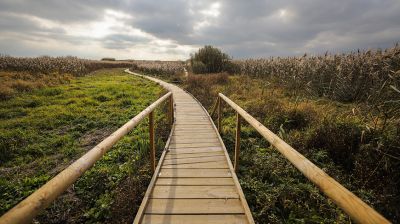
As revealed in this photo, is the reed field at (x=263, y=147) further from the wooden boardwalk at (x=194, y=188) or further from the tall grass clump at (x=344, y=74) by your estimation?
the wooden boardwalk at (x=194, y=188)

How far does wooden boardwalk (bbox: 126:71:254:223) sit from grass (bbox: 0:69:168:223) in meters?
0.41

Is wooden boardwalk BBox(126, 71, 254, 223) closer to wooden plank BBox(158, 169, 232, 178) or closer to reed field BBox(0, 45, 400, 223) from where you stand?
wooden plank BBox(158, 169, 232, 178)

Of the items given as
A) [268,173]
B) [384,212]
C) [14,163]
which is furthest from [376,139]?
[14,163]

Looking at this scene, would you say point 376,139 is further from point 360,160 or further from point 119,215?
point 119,215

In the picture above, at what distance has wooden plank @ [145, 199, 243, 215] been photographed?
338cm

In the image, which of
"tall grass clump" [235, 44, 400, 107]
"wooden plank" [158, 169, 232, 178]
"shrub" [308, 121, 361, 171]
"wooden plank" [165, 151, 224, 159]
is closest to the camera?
"wooden plank" [158, 169, 232, 178]

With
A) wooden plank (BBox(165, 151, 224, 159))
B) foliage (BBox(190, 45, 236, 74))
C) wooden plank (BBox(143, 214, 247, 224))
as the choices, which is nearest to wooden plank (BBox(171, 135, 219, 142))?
wooden plank (BBox(165, 151, 224, 159))

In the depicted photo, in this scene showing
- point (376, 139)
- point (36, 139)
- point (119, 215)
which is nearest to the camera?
point (119, 215)

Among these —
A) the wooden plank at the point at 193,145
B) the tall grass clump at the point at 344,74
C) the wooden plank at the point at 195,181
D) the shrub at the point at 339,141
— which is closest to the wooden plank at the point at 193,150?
the wooden plank at the point at 193,145

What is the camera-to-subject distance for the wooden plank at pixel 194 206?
3.38 meters

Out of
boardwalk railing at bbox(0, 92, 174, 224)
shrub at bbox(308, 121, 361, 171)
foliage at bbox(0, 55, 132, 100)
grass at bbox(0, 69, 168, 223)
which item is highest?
foliage at bbox(0, 55, 132, 100)

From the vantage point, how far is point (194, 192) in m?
3.89

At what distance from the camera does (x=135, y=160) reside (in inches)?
223

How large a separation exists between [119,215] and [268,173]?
107 inches
